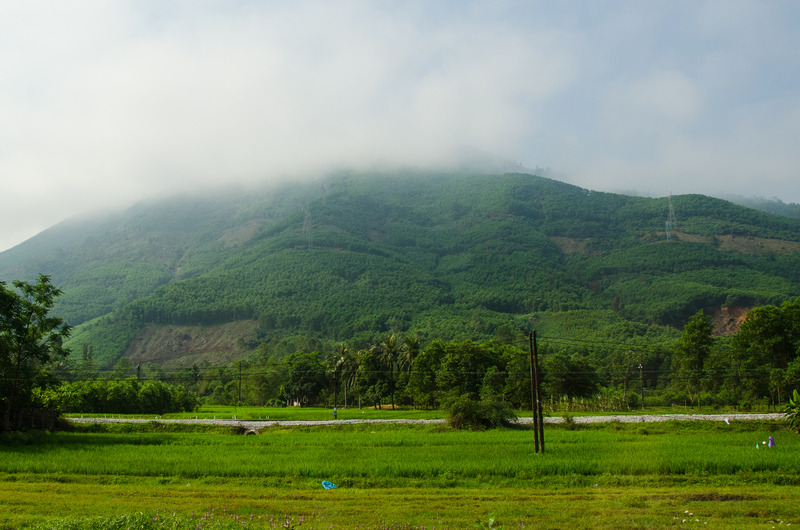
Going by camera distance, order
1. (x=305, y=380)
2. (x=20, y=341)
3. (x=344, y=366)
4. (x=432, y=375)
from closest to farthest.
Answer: (x=20, y=341) → (x=432, y=375) → (x=344, y=366) → (x=305, y=380)

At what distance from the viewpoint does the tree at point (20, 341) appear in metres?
33.9

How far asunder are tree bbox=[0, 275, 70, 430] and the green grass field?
132 inches

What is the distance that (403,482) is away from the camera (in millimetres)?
21188

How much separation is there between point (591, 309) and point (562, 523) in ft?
517

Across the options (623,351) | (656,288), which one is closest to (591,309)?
(656,288)

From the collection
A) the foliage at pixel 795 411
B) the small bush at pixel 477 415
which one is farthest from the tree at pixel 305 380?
the foliage at pixel 795 411

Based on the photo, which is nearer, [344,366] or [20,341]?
[20,341]

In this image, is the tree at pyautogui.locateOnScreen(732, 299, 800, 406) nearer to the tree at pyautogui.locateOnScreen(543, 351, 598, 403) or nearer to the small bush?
the tree at pyautogui.locateOnScreen(543, 351, 598, 403)

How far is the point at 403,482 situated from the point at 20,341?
97.9 feet

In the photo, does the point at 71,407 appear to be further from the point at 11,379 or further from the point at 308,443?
the point at 308,443

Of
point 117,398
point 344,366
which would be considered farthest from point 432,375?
point 117,398

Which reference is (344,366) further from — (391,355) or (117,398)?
(117,398)

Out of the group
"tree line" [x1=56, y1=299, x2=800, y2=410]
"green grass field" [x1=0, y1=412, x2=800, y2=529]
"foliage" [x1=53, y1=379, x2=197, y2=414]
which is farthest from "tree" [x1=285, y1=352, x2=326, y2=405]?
"green grass field" [x1=0, y1=412, x2=800, y2=529]

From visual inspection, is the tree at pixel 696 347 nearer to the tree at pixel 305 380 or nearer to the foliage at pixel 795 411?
the foliage at pixel 795 411
